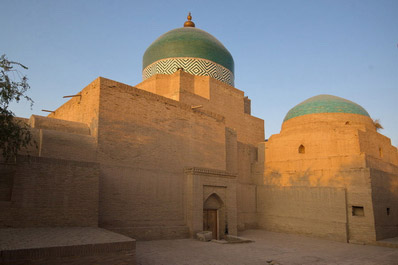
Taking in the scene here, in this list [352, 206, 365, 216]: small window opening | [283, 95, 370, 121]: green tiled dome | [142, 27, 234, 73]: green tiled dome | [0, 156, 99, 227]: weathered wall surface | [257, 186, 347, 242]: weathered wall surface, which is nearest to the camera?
[0, 156, 99, 227]: weathered wall surface

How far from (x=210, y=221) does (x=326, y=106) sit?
303 inches

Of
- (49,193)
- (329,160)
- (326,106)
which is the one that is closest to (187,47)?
(326,106)

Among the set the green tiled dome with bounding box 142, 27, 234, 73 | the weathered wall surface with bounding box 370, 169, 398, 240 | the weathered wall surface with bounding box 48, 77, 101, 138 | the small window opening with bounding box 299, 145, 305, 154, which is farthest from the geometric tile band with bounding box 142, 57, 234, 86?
the weathered wall surface with bounding box 370, 169, 398, 240

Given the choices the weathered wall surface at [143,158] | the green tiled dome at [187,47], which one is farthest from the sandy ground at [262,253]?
the green tiled dome at [187,47]

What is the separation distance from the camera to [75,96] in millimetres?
10883

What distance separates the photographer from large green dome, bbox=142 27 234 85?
51.6 feet

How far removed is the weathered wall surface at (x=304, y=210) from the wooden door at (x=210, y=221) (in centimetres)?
339

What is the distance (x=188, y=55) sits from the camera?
15812 mm

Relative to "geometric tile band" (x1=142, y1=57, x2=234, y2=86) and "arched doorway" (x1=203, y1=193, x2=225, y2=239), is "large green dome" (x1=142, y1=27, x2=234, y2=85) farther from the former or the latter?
"arched doorway" (x1=203, y1=193, x2=225, y2=239)

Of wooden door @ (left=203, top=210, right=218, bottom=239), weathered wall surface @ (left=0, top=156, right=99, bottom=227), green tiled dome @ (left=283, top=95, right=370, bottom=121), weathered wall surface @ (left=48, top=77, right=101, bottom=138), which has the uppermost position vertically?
green tiled dome @ (left=283, top=95, right=370, bottom=121)

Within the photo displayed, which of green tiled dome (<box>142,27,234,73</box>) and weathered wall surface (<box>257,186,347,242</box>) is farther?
green tiled dome (<box>142,27,234,73</box>)

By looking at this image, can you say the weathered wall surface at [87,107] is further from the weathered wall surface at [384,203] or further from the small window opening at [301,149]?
the weathered wall surface at [384,203]

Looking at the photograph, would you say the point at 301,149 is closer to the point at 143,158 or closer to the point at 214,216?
the point at 214,216

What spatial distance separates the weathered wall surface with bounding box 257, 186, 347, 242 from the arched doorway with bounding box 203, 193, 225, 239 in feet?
10.6
